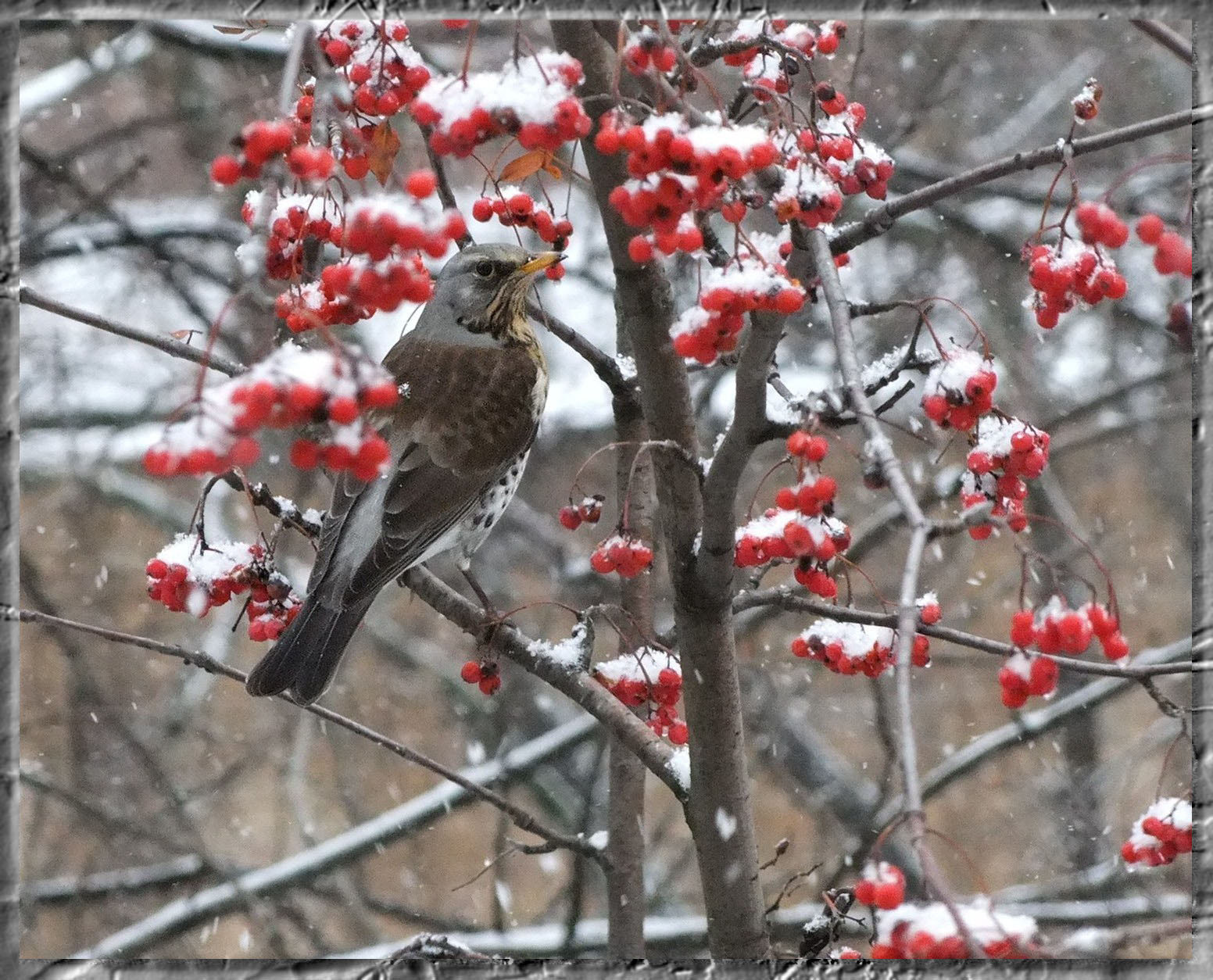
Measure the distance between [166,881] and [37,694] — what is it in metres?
0.91

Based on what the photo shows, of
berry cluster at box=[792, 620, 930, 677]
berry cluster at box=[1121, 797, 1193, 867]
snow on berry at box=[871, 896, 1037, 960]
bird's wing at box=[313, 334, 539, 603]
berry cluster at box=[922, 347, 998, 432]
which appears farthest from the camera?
bird's wing at box=[313, 334, 539, 603]

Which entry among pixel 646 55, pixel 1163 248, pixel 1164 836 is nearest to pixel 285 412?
pixel 646 55

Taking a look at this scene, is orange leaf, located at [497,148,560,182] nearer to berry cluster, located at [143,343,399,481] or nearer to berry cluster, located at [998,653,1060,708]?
berry cluster, located at [143,343,399,481]

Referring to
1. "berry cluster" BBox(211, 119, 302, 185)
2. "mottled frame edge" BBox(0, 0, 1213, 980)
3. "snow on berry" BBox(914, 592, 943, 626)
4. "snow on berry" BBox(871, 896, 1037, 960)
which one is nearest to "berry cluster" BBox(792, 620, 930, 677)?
"snow on berry" BBox(914, 592, 943, 626)

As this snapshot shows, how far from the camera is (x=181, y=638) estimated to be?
4297 mm

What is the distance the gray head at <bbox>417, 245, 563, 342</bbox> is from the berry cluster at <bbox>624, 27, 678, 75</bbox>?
1.17m

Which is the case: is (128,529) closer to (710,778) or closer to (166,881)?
(166,881)

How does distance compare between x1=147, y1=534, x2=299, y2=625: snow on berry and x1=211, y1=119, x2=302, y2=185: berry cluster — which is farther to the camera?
x1=147, y1=534, x2=299, y2=625: snow on berry

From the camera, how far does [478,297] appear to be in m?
2.33

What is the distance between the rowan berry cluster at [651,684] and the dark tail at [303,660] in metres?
0.37

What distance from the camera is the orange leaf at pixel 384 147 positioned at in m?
1.29

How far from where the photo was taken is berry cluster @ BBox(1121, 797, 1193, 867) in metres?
1.32

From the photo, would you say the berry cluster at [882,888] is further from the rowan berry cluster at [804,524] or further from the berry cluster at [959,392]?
the berry cluster at [959,392]

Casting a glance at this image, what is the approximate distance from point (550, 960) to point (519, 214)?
880mm
